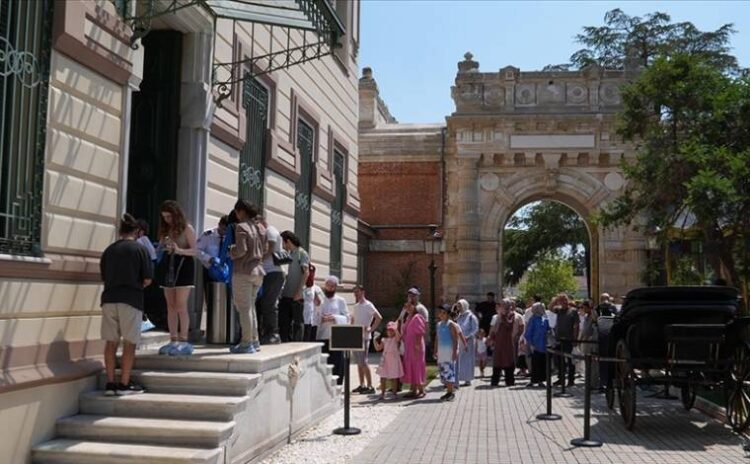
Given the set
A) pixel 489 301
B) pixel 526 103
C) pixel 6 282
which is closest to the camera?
pixel 6 282

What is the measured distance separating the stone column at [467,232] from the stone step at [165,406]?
2015cm

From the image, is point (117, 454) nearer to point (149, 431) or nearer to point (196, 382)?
point (149, 431)

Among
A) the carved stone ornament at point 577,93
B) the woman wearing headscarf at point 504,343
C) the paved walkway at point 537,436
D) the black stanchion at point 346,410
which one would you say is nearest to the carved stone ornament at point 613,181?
the carved stone ornament at point 577,93

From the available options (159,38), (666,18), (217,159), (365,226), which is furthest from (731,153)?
(666,18)

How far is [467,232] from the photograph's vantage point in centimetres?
2725

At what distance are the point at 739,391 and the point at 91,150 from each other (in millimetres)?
7753

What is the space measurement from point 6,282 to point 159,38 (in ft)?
16.7

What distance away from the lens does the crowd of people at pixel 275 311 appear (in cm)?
726

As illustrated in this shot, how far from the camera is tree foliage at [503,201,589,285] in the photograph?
42.1 metres

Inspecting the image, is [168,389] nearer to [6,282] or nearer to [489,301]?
[6,282]

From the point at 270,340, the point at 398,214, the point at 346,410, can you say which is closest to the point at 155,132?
the point at 270,340

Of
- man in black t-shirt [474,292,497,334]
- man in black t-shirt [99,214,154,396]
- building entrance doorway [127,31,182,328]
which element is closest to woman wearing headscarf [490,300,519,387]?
man in black t-shirt [474,292,497,334]

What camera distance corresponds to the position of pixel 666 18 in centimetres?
3678

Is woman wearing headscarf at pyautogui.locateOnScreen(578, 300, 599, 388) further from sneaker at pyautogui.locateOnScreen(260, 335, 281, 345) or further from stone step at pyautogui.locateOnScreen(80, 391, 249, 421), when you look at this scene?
stone step at pyautogui.locateOnScreen(80, 391, 249, 421)
